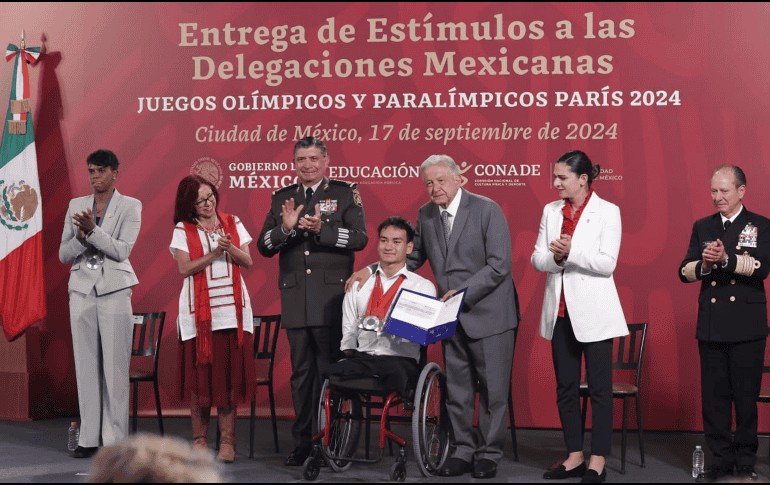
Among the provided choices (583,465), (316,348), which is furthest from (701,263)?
(316,348)

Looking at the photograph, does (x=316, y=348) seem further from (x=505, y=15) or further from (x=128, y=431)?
(x=505, y=15)

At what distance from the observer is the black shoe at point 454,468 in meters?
3.81

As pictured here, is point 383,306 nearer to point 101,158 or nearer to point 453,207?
point 453,207

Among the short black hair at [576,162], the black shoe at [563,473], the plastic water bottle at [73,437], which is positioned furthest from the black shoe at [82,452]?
the short black hair at [576,162]

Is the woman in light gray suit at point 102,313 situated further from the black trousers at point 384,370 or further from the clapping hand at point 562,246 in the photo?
the clapping hand at point 562,246

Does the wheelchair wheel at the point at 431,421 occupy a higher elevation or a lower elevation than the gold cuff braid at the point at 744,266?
lower

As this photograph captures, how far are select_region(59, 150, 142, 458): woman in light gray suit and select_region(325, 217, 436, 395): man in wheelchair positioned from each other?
1.28 metres

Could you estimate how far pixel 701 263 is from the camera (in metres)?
3.74

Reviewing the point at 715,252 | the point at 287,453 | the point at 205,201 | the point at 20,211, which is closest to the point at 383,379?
the point at 287,453

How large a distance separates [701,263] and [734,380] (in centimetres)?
56

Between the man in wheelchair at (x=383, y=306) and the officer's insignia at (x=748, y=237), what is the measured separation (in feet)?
4.76

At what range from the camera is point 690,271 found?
3.78 meters

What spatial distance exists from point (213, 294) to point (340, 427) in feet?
3.05

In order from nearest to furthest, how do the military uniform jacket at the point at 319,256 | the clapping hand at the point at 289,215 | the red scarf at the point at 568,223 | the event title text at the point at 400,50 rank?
the red scarf at the point at 568,223 → the clapping hand at the point at 289,215 → the military uniform jacket at the point at 319,256 → the event title text at the point at 400,50
